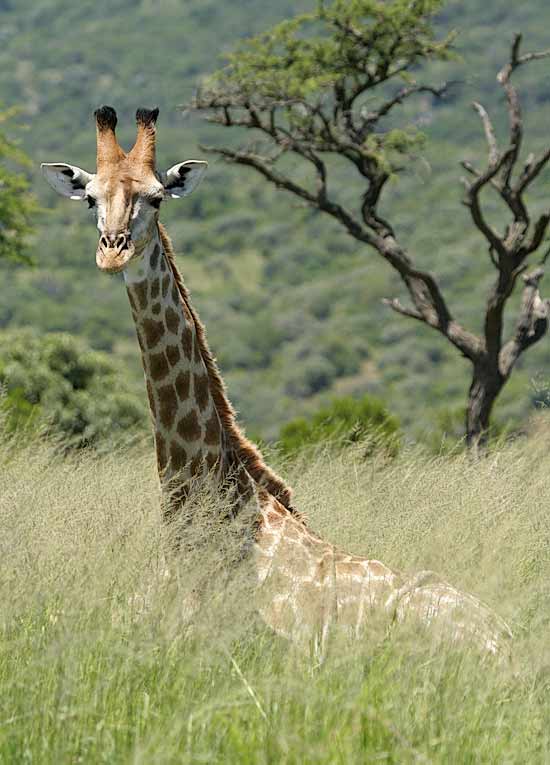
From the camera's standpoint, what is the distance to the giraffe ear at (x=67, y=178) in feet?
19.9

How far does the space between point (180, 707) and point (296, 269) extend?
8018 centimetres

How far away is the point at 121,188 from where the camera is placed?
18.9 feet

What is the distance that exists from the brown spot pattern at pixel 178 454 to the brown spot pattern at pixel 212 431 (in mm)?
127

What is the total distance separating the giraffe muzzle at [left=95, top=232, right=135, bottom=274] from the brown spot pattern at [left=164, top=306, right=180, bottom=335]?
25.7 inches

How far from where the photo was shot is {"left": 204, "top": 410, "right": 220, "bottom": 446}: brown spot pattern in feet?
20.8

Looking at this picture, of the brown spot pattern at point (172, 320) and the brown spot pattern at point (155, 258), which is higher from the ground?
the brown spot pattern at point (155, 258)

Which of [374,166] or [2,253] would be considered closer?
[374,166]

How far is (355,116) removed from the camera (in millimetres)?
18203

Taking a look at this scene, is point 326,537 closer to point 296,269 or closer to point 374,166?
point 374,166

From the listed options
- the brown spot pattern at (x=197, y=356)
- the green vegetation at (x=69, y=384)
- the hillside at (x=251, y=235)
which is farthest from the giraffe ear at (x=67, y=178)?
the hillside at (x=251, y=235)

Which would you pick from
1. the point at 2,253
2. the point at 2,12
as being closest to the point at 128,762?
the point at 2,253

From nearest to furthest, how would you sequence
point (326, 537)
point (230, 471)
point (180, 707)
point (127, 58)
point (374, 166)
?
point (180, 707)
point (230, 471)
point (326, 537)
point (374, 166)
point (127, 58)

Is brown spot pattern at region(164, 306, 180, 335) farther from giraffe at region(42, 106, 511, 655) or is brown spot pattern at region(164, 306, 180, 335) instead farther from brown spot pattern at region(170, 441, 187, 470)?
brown spot pattern at region(170, 441, 187, 470)

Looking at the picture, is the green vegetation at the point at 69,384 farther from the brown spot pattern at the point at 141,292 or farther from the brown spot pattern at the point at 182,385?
the brown spot pattern at the point at 141,292
